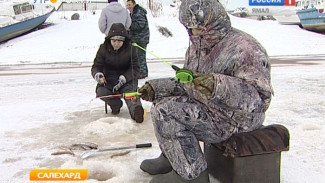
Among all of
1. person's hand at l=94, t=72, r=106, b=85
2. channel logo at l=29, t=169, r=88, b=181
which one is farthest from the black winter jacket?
channel logo at l=29, t=169, r=88, b=181

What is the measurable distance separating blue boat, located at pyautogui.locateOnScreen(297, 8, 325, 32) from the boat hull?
1550 cm

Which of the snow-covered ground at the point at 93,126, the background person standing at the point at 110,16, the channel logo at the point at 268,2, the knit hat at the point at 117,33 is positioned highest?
the channel logo at the point at 268,2

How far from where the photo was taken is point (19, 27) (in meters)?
18.7

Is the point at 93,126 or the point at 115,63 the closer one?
the point at 93,126

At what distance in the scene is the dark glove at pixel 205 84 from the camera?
1.67 metres

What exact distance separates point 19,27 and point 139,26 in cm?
1404

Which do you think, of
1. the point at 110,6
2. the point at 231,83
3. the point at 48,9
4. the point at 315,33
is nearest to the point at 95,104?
the point at 110,6

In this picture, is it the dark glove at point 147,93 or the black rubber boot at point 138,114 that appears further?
the black rubber boot at point 138,114

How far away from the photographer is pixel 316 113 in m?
4.26

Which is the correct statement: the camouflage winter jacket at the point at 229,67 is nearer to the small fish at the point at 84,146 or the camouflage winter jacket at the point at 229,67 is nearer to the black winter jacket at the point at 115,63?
the small fish at the point at 84,146

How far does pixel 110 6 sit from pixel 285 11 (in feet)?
68.4

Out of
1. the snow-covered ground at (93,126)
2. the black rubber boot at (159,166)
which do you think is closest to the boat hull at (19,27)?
the snow-covered ground at (93,126)

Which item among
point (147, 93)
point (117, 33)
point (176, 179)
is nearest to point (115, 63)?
point (117, 33)

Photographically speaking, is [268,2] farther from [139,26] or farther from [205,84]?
[205,84]
